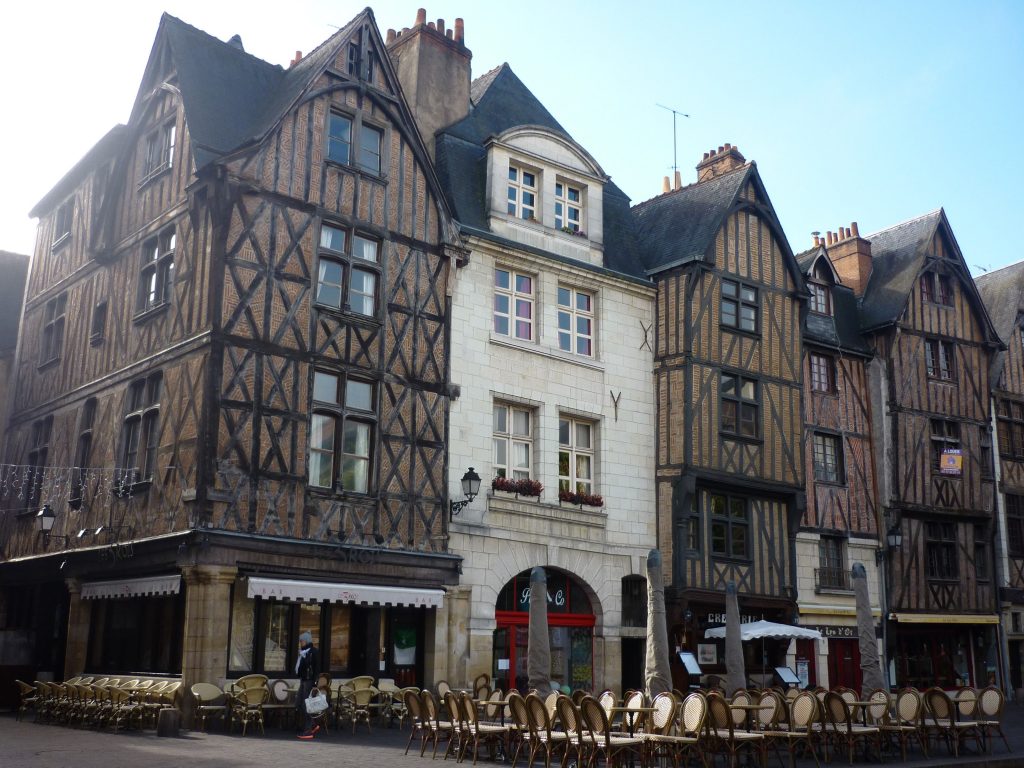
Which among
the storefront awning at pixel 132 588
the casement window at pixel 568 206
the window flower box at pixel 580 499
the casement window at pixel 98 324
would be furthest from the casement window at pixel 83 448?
the casement window at pixel 568 206

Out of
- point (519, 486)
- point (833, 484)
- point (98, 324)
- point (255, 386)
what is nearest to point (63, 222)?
point (98, 324)

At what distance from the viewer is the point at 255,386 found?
1451 cm

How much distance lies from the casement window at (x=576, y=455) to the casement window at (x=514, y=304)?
1.63 metres

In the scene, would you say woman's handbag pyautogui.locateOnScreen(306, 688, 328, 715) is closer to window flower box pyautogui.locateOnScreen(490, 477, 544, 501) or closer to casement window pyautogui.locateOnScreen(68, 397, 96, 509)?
window flower box pyautogui.locateOnScreen(490, 477, 544, 501)

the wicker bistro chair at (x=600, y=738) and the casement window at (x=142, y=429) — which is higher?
the casement window at (x=142, y=429)

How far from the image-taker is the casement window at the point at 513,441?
17.4 m

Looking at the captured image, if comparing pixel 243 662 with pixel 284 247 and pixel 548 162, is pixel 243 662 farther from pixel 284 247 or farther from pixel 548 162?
pixel 548 162

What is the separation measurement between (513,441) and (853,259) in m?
11.3

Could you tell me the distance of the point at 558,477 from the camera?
17891 mm

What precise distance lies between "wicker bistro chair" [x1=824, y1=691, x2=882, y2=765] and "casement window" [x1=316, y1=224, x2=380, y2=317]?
8.24m

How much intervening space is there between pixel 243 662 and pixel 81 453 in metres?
5.24

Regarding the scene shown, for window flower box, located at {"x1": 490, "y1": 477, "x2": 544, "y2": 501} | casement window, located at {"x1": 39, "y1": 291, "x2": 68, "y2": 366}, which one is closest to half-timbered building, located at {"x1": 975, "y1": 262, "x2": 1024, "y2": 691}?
window flower box, located at {"x1": 490, "y1": 477, "x2": 544, "y2": 501}

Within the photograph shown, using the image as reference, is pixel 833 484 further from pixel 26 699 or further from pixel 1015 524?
pixel 26 699

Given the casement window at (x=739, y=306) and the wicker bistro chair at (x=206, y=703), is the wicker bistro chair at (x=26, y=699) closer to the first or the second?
the wicker bistro chair at (x=206, y=703)
